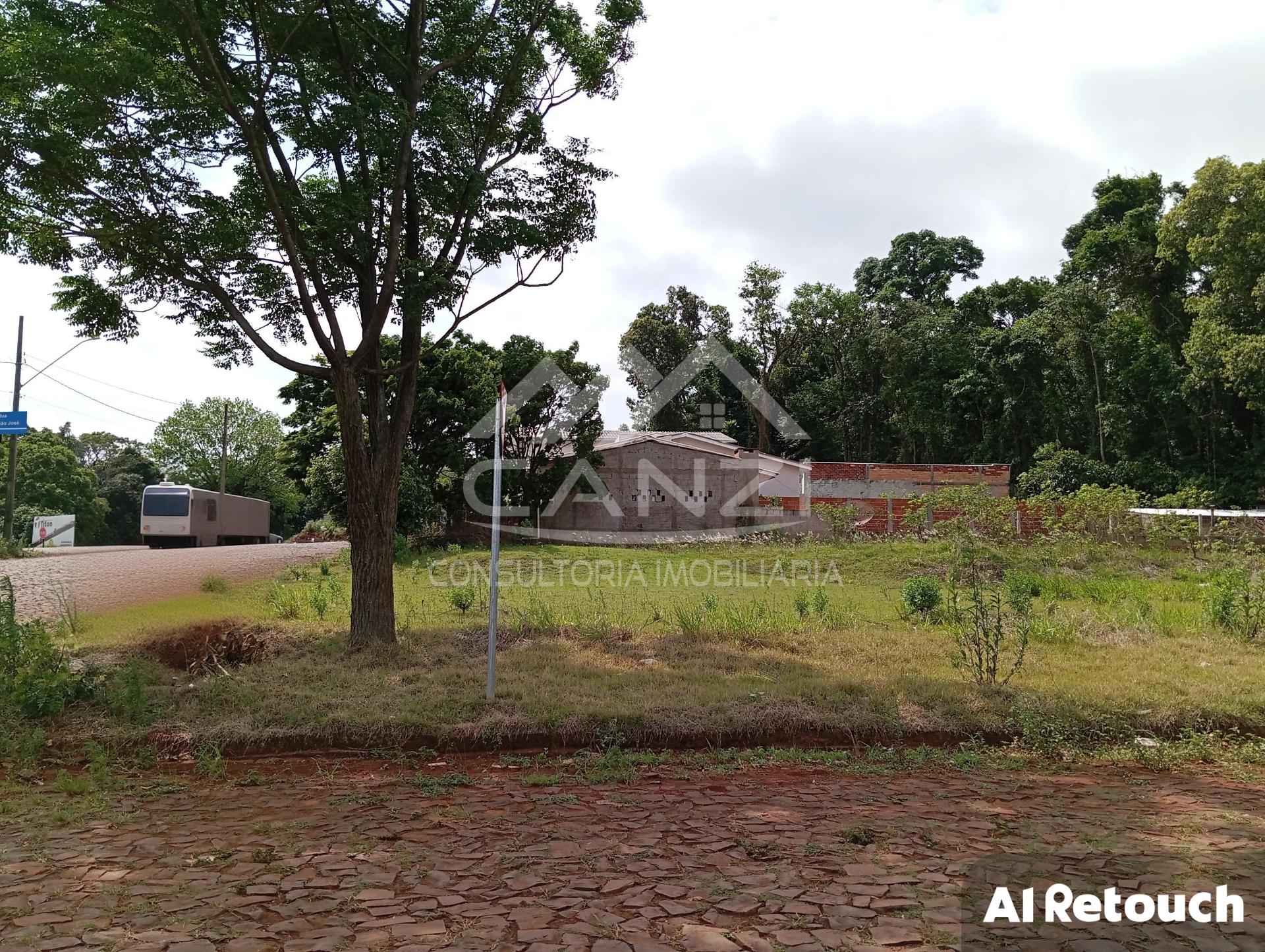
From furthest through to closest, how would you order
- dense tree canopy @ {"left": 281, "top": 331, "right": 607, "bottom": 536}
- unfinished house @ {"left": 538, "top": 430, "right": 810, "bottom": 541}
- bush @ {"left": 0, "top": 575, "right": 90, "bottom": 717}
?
unfinished house @ {"left": 538, "top": 430, "right": 810, "bottom": 541} → dense tree canopy @ {"left": 281, "top": 331, "right": 607, "bottom": 536} → bush @ {"left": 0, "top": 575, "right": 90, "bottom": 717}

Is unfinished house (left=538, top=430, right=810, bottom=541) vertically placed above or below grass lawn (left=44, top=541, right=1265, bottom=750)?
above

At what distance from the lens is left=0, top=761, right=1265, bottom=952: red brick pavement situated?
118 inches

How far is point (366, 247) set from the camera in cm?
809

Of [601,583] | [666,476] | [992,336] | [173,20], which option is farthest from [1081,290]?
[173,20]

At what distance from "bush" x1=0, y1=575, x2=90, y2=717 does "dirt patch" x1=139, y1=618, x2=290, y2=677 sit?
883 mm

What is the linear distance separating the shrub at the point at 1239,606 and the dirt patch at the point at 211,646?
10.3m

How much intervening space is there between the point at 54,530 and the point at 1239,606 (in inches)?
1540

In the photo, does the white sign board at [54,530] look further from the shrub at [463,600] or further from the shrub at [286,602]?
the shrub at [463,600]

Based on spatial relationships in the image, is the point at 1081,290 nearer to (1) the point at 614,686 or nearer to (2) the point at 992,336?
(2) the point at 992,336

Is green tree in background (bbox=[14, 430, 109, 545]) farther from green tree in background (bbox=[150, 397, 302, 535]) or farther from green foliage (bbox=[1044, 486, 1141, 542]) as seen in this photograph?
green foliage (bbox=[1044, 486, 1141, 542])

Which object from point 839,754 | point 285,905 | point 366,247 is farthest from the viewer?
point 366,247

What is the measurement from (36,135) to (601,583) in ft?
31.8

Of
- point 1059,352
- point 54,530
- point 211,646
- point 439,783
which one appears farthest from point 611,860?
point 54,530

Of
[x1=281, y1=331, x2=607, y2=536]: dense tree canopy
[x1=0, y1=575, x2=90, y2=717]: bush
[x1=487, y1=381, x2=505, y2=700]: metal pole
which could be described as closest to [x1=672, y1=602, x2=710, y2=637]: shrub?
[x1=487, y1=381, x2=505, y2=700]: metal pole
